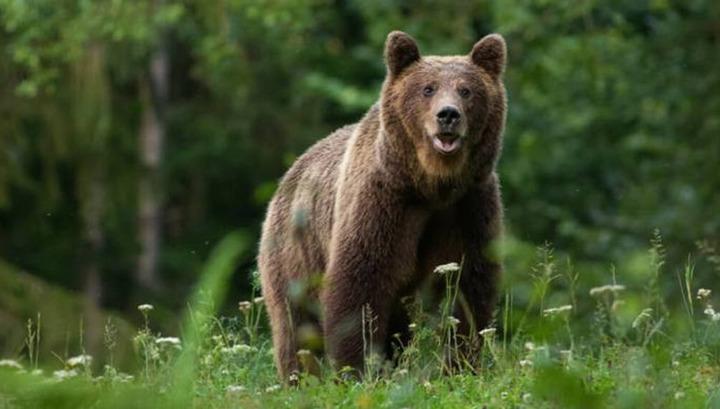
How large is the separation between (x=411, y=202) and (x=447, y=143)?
1.19 feet

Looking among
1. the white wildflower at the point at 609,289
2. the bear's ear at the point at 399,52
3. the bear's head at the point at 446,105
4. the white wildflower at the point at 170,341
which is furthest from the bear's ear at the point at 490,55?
the white wildflower at the point at 609,289

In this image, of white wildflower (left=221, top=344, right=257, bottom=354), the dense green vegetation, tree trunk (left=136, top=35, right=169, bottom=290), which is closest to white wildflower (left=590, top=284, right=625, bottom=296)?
white wildflower (left=221, top=344, right=257, bottom=354)

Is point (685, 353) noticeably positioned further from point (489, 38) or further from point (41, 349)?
point (41, 349)

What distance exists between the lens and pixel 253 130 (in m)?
28.8

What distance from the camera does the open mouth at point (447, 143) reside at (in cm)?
816

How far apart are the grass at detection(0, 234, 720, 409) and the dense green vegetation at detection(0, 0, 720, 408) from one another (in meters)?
5.40

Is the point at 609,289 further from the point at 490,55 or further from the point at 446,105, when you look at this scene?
the point at 490,55

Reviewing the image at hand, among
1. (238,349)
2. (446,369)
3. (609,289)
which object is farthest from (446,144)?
(609,289)

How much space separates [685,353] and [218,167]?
21312mm

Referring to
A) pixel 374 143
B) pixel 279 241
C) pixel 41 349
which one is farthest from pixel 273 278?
pixel 41 349

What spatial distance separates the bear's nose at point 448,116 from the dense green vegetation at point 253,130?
4.90 m

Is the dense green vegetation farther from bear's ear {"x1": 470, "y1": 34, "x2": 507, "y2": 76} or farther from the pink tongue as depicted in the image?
the pink tongue

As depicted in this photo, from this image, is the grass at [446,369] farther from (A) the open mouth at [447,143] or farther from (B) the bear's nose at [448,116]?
(B) the bear's nose at [448,116]

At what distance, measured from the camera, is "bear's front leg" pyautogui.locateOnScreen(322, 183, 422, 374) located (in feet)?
26.7
